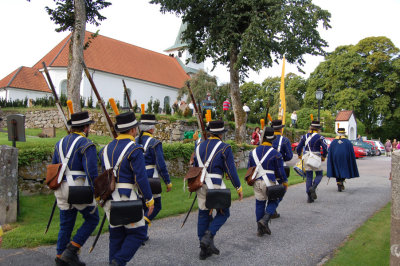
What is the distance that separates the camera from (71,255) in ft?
13.5

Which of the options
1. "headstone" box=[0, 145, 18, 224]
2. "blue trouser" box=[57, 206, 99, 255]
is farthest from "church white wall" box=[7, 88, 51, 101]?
"blue trouser" box=[57, 206, 99, 255]

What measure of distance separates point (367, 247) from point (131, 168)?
393 centimetres

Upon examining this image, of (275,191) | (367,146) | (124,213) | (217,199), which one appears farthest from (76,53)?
(367,146)

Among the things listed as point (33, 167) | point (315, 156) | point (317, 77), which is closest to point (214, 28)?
point (315, 156)

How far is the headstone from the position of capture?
584 centimetres

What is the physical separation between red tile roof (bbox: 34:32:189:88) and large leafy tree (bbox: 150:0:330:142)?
21651 mm

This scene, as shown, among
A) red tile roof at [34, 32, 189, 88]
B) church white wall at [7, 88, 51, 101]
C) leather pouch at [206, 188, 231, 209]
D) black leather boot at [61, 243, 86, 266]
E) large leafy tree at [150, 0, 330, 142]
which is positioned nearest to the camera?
black leather boot at [61, 243, 86, 266]

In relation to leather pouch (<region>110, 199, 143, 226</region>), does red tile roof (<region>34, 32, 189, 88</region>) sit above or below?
above

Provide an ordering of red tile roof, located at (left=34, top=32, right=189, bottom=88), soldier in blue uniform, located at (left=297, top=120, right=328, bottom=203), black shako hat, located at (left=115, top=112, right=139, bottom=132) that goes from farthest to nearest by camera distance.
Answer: red tile roof, located at (left=34, top=32, right=189, bottom=88) < soldier in blue uniform, located at (left=297, top=120, right=328, bottom=203) < black shako hat, located at (left=115, top=112, right=139, bottom=132)

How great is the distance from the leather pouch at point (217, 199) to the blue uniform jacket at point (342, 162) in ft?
21.1

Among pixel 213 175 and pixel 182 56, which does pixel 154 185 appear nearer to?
pixel 213 175

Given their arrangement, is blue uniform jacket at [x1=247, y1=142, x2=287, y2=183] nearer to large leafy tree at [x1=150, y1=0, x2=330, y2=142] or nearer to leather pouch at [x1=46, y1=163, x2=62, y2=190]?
leather pouch at [x1=46, y1=163, x2=62, y2=190]

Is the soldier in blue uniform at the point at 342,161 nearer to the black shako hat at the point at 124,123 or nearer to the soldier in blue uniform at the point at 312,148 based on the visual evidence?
the soldier in blue uniform at the point at 312,148

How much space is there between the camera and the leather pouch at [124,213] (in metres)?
3.57
